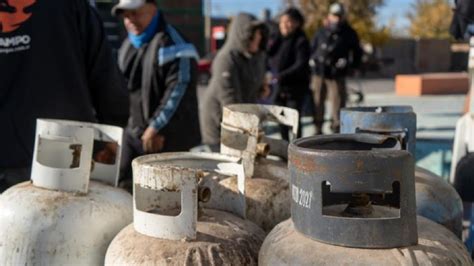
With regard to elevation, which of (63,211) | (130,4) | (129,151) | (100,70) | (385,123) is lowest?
(129,151)

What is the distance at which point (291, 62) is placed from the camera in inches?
299

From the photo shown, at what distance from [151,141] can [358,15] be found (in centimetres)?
2812

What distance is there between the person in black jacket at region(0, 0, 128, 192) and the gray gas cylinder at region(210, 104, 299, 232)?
0.74m

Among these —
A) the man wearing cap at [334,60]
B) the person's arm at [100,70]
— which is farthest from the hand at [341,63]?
the person's arm at [100,70]

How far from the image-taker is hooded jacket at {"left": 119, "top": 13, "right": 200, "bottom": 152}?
3.98 meters

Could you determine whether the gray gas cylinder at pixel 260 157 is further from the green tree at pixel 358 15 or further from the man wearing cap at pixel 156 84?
the green tree at pixel 358 15

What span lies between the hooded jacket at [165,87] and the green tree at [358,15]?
2249 cm

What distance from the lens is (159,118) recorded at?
157 inches

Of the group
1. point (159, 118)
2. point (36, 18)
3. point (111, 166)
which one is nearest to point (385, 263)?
point (111, 166)

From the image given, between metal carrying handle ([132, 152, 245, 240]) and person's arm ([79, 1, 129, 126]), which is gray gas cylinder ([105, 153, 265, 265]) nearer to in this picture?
metal carrying handle ([132, 152, 245, 240])

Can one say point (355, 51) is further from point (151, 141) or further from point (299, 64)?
point (151, 141)

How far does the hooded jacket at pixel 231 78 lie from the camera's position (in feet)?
16.5

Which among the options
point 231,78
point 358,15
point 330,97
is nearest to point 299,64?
point 330,97

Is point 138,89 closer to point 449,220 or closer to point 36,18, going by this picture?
point 36,18
